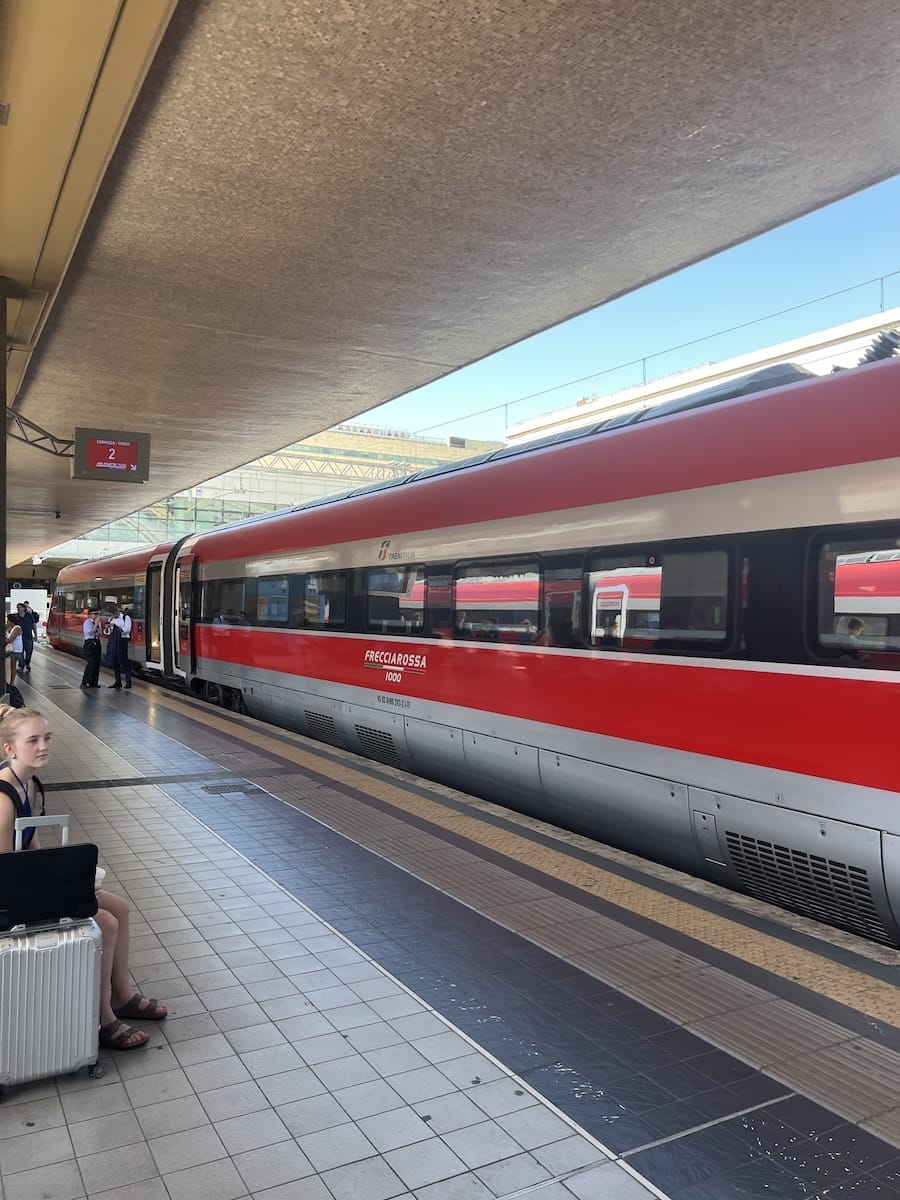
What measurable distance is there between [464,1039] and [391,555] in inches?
231

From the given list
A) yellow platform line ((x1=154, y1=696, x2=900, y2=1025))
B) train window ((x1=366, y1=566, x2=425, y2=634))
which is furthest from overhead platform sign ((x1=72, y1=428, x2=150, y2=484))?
yellow platform line ((x1=154, y1=696, x2=900, y2=1025))

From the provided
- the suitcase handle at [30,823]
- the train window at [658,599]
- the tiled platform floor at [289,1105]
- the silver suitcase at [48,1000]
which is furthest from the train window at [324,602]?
the silver suitcase at [48,1000]

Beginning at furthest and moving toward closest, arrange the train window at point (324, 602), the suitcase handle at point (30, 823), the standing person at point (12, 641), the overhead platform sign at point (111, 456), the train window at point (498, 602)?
the standing person at point (12, 641), the overhead platform sign at point (111, 456), the train window at point (324, 602), the train window at point (498, 602), the suitcase handle at point (30, 823)

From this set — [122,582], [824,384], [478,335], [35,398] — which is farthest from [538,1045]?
[122,582]

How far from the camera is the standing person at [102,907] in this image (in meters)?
3.16

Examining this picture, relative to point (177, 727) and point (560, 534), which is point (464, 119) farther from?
point (177, 727)

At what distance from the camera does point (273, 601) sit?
38.5 feet

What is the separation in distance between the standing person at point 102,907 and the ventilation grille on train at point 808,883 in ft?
10.1

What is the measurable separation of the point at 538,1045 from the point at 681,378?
31412mm

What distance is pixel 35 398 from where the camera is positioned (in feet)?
38.0

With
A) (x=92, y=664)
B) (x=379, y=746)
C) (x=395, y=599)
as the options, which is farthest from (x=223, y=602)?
(x=395, y=599)

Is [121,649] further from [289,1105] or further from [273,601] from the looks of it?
[289,1105]

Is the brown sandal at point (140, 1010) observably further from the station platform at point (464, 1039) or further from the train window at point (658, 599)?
the train window at point (658, 599)

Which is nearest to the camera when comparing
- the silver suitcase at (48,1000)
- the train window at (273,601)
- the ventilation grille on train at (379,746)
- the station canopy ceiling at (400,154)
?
the silver suitcase at (48,1000)
